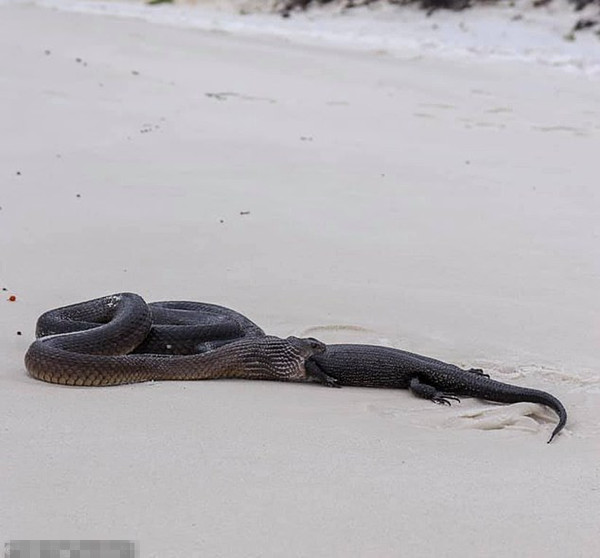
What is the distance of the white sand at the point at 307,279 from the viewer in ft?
10.2

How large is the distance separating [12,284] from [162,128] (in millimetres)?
3877

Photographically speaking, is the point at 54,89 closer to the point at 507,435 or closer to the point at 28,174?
the point at 28,174

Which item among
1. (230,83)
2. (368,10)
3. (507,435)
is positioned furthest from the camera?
(368,10)

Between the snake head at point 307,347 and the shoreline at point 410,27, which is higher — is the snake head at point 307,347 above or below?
above

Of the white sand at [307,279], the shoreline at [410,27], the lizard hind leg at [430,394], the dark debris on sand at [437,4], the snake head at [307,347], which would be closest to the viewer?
the white sand at [307,279]

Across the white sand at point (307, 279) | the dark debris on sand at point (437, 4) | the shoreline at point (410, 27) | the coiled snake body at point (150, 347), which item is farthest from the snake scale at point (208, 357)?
the dark debris on sand at point (437, 4)

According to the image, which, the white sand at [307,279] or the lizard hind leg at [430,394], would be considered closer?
the white sand at [307,279]

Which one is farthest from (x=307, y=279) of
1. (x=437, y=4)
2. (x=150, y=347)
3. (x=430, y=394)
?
(x=437, y=4)

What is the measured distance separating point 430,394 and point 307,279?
164 cm

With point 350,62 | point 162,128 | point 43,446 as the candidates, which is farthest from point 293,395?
point 350,62

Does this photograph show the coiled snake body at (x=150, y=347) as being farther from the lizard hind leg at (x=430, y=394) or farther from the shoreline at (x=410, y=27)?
the shoreline at (x=410, y=27)

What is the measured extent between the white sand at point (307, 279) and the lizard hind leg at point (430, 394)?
5 centimetres

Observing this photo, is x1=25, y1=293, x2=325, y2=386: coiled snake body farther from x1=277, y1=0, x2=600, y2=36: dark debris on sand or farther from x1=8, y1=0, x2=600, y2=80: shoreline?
x1=277, y1=0, x2=600, y2=36: dark debris on sand

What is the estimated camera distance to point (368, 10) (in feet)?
69.7
